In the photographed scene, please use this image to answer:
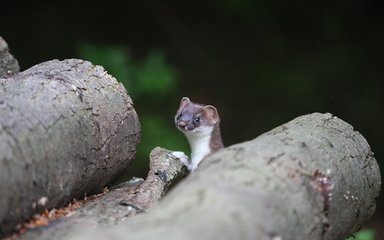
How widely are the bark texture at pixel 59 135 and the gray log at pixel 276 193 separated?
258mm

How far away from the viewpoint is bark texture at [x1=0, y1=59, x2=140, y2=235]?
9.62 ft

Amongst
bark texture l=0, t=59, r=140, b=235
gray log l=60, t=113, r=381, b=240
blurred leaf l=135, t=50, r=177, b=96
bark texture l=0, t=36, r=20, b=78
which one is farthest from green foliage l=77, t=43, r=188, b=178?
gray log l=60, t=113, r=381, b=240

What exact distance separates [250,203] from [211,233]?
A: 10.5 inches

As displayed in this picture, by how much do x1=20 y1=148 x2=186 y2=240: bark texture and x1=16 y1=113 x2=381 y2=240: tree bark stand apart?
0.09 feet

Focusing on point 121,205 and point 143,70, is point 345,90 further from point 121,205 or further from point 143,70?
point 121,205

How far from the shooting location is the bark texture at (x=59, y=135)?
2934 millimetres

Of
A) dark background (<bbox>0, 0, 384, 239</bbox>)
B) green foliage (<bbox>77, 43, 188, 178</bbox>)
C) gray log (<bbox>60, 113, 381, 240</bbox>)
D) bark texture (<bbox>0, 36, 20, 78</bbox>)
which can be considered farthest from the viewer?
dark background (<bbox>0, 0, 384, 239</bbox>)

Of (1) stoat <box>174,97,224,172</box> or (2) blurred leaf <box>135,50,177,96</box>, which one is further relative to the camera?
(2) blurred leaf <box>135,50,177,96</box>

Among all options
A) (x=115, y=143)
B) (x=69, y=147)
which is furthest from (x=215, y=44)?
(x=69, y=147)

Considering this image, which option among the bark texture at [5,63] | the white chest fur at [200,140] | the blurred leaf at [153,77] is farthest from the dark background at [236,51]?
the bark texture at [5,63]

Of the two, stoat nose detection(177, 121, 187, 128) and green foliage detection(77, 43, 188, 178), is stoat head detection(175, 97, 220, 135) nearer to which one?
stoat nose detection(177, 121, 187, 128)

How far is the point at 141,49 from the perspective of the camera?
9023mm

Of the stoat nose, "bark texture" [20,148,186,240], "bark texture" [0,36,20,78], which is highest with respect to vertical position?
"bark texture" [0,36,20,78]

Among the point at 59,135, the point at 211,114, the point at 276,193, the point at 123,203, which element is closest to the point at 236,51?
the point at 211,114
